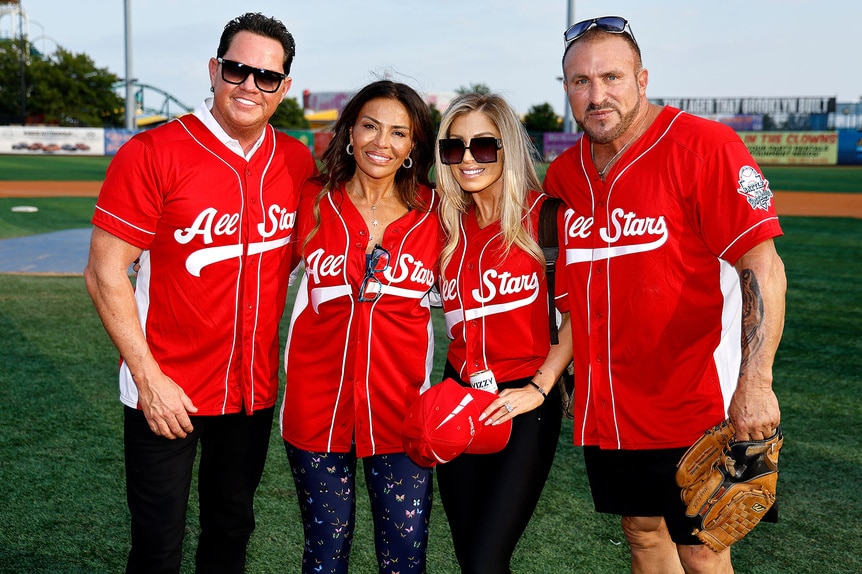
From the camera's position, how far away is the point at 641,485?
10.9 ft

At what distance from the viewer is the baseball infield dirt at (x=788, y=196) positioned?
22422 mm

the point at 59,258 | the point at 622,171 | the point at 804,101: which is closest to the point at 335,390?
the point at 622,171

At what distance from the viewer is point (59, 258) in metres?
13.0

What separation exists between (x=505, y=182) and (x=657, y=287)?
75 centimetres

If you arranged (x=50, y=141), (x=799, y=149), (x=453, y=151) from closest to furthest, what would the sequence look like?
(x=453, y=151) < (x=799, y=149) < (x=50, y=141)

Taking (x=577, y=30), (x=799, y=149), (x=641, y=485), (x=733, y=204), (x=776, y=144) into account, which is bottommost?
(x=641, y=485)

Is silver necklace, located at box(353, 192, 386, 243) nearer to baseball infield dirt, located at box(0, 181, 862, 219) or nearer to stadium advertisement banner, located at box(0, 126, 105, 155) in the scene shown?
baseball infield dirt, located at box(0, 181, 862, 219)

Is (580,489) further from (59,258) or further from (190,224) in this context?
(59,258)

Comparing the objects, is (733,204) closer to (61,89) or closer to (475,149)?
(475,149)

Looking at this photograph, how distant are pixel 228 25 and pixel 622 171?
5.70 feet

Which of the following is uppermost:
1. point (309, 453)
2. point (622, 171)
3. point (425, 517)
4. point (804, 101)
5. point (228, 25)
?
point (804, 101)

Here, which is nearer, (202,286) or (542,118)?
(202,286)

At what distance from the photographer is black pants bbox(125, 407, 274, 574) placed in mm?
3207

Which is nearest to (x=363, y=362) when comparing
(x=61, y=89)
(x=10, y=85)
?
(x=61, y=89)
